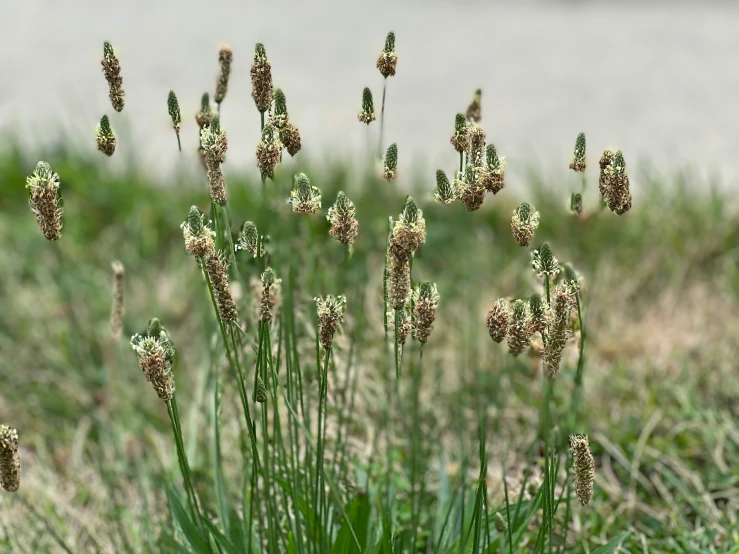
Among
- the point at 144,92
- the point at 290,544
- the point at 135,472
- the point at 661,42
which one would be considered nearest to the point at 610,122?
the point at 661,42

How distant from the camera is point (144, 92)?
4820 millimetres

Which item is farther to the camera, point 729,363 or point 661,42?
point 661,42

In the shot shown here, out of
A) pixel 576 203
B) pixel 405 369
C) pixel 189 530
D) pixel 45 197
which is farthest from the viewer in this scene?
pixel 405 369

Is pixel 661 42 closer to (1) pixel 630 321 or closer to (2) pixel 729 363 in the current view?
(1) pixel 630 321

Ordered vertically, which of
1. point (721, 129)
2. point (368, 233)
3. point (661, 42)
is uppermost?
point (661, 42)

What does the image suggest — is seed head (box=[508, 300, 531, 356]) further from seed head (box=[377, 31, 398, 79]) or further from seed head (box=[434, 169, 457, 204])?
seed head (box=[377, 31, 398, 79])

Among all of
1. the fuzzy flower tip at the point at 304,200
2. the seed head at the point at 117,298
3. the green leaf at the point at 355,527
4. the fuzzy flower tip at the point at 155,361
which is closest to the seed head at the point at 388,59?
the fuzzy flower tip at the point at 304,200

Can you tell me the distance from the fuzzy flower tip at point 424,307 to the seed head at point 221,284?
0.24m

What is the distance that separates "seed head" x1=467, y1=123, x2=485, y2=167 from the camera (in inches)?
47.8

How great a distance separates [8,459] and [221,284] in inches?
14.5

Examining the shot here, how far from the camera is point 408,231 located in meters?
1.12

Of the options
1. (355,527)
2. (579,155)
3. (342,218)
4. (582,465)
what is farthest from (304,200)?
(355,527)

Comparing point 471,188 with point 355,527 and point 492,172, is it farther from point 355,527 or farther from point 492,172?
point 355,527

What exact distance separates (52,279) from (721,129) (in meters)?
2.87
